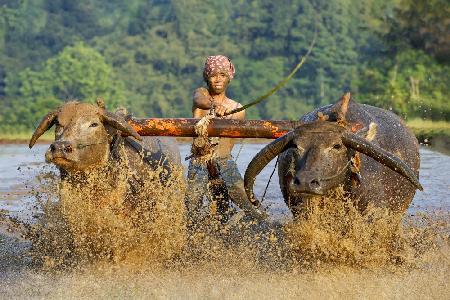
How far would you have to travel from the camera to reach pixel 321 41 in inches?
3346

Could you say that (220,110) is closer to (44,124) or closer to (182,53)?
(44,124)

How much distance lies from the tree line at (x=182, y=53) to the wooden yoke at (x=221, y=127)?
49.0 m

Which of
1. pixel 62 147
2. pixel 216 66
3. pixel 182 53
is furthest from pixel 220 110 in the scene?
pixel 182 53

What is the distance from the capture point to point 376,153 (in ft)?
24.9

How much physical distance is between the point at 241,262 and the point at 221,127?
116 centimetres

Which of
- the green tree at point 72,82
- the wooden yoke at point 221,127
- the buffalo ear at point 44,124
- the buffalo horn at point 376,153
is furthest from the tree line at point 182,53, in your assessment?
the buffalo horn at point 376,153

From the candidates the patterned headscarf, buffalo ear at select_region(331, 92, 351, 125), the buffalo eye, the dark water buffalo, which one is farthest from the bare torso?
the buffalo eye

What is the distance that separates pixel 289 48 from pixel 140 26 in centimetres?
1738

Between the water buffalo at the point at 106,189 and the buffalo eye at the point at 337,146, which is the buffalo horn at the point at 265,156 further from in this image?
the water buffalo at the point at 106,189

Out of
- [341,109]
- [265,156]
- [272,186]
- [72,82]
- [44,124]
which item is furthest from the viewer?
[72,82]

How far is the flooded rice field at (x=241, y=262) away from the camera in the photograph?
299 inches

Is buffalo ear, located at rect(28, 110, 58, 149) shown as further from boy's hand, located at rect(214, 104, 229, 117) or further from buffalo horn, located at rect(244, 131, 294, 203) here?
buffalo horn, located at rect(244, 131, 294, 203)

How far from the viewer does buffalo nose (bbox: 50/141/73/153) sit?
318 inches

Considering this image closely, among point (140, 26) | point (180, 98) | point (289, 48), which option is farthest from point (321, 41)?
point (140, 26)
